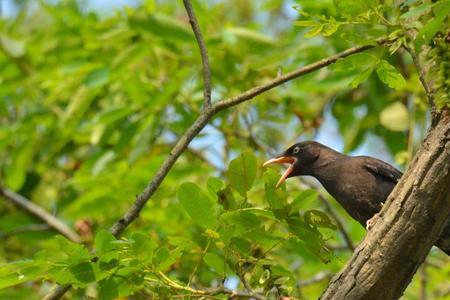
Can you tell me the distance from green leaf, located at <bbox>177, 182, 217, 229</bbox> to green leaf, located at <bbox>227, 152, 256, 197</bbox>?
140 mm

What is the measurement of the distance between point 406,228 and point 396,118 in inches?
102

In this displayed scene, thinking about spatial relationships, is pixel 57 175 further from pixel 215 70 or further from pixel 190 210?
pixel 190 210

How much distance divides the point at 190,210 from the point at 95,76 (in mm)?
2973

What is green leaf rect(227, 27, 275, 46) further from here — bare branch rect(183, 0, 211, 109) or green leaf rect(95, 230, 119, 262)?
green leaf rect(95, 230, 119, 262)

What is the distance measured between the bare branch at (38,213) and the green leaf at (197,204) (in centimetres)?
366

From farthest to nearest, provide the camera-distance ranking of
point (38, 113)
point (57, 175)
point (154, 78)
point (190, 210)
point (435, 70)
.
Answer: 1. point (57, 175)
2. point (38, 113)
3. point (154, 78)
4. point (190, 210)
5. point (435, 70)

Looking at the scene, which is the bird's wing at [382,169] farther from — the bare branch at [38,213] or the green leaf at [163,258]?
the bare branch at [38,213]

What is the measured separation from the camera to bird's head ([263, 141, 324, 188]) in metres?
5.76

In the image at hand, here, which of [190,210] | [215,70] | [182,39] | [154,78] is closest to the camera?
[190,210]

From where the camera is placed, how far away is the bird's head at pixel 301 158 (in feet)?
18.9

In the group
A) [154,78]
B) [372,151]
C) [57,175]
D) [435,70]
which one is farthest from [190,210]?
[57,175]

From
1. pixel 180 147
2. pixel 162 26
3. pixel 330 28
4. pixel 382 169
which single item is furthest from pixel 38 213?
pixel 330 28

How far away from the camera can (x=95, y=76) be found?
6496mm

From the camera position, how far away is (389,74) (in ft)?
11.8
